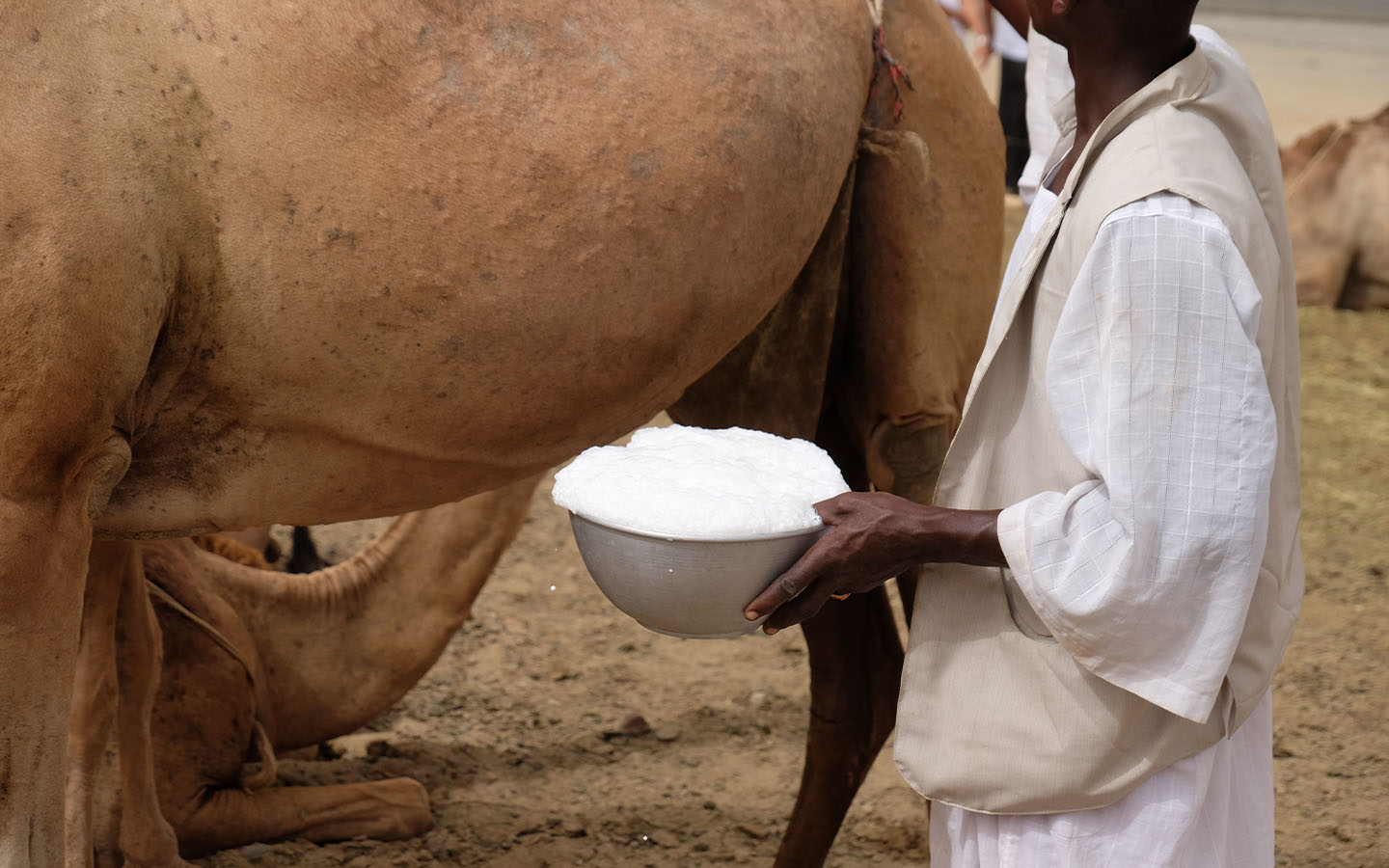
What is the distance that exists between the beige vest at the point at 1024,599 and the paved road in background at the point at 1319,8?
1642 centimetres

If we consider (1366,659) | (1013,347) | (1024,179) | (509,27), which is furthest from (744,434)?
(1366,659)

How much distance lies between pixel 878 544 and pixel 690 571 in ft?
0.65

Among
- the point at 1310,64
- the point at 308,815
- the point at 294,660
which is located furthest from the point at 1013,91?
the point at 1310,64

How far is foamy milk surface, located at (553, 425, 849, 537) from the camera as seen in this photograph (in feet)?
5.01

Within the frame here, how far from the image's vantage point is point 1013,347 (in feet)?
5.34

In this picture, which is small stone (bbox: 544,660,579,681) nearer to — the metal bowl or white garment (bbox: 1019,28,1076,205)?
white garment (bbox: 1019,28,1076,205)

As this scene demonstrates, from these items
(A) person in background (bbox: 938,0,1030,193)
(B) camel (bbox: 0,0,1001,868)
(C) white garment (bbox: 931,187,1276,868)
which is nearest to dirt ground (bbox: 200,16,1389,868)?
(B) camel (bbox: 0,0,1001,868)

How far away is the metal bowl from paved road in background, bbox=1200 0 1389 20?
54.8 feet

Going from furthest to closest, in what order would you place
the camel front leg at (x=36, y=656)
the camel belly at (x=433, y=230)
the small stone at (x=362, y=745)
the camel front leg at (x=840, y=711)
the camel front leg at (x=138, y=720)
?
the small stone at (x=362, y=745)
the camel front leg at (x=840, y=711)
the camel front leg at (x=138, y=720)
the camel belly at (x=433, y=230)
the camel front leg at (x=36, y=656)

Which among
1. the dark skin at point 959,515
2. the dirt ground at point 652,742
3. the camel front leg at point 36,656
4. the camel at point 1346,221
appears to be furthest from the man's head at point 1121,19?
the camel at point 1346,221

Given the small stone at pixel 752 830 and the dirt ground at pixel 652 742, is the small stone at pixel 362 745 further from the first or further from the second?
the small stone at pixel 752 830

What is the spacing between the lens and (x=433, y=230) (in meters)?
1.93

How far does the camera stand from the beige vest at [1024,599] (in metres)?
1.51

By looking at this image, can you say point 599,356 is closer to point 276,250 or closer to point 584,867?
point 276,250
